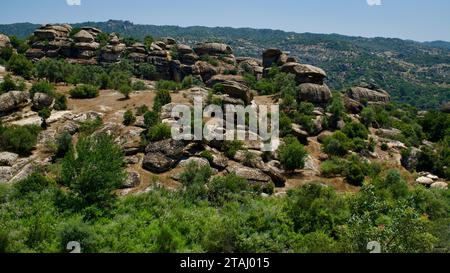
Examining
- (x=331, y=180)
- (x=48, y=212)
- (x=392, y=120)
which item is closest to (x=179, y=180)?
(x=48, y=212)

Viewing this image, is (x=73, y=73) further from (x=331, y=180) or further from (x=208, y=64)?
(x=331, y=180)

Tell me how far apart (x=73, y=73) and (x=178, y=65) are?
23.5m

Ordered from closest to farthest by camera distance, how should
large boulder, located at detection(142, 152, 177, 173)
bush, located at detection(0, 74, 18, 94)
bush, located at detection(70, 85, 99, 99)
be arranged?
large boulder, located at detection(142, 152, 177, 173)
bush, located at detection(0, 74, 18, 94)
bush, located at detection(70, 85, 99, 99)

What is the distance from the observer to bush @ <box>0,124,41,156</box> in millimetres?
40688

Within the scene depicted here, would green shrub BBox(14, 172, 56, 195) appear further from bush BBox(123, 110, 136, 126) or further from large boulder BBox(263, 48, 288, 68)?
large boulder BBox(263, 48, 288, 68)

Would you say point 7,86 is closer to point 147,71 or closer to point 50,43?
point 147,71

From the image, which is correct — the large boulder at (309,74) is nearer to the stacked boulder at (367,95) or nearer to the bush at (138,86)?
the stacked boulder at (367,95)

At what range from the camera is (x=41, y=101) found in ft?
165

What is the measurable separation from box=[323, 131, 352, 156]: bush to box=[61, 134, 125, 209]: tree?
92.2ft

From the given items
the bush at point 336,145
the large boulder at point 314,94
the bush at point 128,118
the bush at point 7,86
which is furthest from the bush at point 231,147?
the bush at point 7,86

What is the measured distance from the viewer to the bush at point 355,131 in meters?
55.5

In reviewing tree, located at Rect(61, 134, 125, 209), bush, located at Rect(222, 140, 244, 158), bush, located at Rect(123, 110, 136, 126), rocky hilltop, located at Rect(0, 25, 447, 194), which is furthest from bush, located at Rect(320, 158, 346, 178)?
tree, located at Rect(61, 134, 125, 209)

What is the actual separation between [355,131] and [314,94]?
395 inches

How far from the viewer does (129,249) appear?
20.8m
